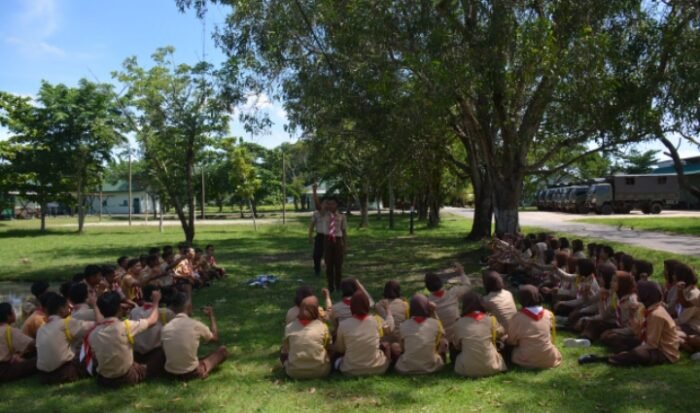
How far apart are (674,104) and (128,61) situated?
19.3m

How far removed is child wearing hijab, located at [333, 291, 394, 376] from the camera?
5.30 m

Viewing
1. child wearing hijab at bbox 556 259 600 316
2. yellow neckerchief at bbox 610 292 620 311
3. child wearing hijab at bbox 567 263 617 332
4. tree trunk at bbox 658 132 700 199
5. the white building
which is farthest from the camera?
the white building

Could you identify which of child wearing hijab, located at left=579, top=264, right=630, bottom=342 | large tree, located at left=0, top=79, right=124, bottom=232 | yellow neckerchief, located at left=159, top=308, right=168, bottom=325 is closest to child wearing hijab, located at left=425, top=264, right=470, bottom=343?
child wearing hijab, located at left=579, top=264, right=630, bottom=342

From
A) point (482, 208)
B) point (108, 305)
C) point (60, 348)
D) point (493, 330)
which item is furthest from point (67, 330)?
point (482, 208)

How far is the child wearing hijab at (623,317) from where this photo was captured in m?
5.70

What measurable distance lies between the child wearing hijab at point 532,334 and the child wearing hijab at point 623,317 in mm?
836

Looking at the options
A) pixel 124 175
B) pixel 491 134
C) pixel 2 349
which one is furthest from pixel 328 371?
pixel 124 175

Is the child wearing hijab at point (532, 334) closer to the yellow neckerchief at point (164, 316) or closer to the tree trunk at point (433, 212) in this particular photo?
the yellow neckerchief at point (164, 316)

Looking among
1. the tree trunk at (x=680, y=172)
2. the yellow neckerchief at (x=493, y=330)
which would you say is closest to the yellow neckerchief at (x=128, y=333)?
the yellow neckerchief at (x=493, y=330)

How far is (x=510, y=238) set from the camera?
12.8 metres

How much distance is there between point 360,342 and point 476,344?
1054 mm

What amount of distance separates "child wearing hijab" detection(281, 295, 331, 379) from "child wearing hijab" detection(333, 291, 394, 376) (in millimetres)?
164

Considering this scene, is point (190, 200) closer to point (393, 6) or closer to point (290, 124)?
point (290, 124)

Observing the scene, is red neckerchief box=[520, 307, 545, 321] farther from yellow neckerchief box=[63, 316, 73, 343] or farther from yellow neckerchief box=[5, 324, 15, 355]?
yellow neckerchief box=[5, 324, 15, 355]
